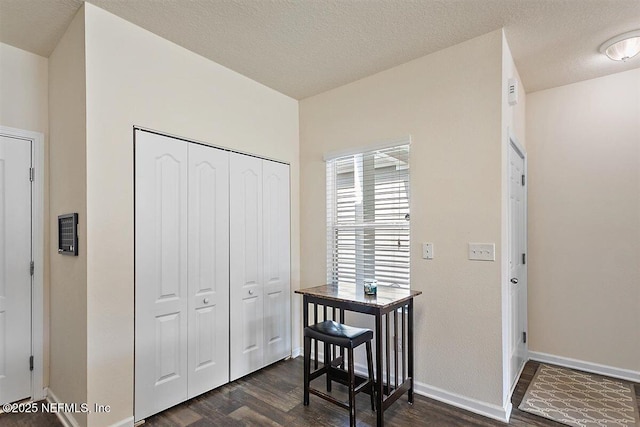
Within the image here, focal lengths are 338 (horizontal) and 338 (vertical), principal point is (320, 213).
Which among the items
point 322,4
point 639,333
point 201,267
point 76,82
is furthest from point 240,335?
point 639,333

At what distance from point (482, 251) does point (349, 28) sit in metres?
1.85

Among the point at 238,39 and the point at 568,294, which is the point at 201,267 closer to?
the point at 238,39

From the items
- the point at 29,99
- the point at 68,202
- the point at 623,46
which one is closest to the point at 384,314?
the point at 68,202

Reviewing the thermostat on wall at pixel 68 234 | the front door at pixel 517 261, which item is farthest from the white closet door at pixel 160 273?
the front door at pixel 517 261

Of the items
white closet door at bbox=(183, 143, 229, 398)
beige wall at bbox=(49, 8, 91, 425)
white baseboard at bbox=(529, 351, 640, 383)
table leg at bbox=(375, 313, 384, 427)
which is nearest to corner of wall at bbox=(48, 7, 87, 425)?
beige wall at bbox=(49, 8, 91, 425)

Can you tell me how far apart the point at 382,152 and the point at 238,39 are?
1467 millimetres

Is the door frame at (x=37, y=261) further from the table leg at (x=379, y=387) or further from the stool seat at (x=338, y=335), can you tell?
the table leg at (x=379, y=387)

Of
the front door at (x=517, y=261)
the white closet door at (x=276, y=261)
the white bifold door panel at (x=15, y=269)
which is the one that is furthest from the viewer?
the white closet door at (x=276, y=261)

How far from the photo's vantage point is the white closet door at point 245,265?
293cm

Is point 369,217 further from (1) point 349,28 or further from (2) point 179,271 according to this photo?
(2) point 179,271

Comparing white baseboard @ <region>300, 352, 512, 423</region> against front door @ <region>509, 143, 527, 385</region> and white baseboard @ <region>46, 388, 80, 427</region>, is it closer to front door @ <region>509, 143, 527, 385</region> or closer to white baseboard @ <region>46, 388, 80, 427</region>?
front door @ <region>509, 143, 527, 385</region>

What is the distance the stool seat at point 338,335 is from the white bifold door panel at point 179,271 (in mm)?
892

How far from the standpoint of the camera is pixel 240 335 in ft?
9.76

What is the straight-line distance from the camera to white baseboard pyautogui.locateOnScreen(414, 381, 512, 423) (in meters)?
2.31
